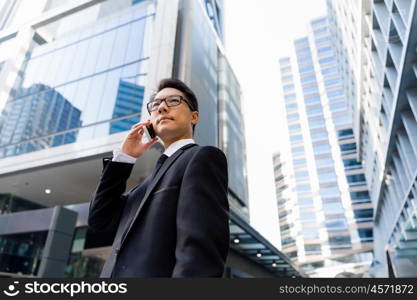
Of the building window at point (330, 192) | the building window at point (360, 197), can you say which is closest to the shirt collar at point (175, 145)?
the building window at point (360, 197)

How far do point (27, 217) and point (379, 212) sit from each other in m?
29.9

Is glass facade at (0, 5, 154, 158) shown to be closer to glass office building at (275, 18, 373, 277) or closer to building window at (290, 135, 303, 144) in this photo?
glass office building at (275, 18, 373, 277)

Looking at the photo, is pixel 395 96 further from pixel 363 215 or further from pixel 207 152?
pixel 363 215

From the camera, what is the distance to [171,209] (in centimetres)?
132

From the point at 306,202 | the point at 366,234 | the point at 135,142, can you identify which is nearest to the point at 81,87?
the point at 135,142

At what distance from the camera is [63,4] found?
2250 centimetres

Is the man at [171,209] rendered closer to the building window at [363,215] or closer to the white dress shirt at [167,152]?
the white dress shirt at [167,152]

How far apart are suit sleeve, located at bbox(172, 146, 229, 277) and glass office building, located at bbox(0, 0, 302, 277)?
10438mm

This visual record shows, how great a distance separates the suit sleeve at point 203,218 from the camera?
41.6 inches

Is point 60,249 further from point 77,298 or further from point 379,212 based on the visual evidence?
point 379,212

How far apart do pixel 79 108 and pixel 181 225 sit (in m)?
17.1

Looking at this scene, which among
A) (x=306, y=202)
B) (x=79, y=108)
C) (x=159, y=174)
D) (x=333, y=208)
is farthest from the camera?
(x=306, y=202)

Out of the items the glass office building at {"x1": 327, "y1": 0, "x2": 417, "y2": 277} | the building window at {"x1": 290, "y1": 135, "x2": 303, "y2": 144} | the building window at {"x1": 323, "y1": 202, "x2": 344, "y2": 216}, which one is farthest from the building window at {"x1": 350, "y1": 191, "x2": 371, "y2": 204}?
the glass office building at {"x1": 327, "y1": 0, "x2": 417, "y2": 277}

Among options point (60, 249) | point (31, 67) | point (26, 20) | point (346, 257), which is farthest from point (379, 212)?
point (26, 20)
